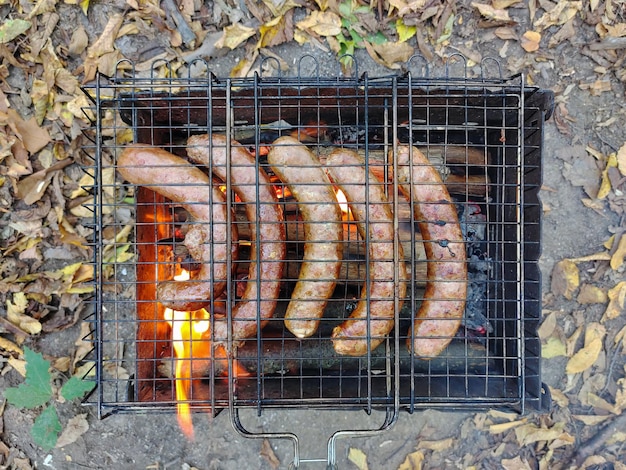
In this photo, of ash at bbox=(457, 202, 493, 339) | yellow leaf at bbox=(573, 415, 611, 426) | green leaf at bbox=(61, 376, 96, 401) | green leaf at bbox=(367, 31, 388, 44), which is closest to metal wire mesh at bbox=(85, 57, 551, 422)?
ash at bbox=(457, 202, 493, 339)

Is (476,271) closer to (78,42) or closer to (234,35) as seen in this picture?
(234,35)

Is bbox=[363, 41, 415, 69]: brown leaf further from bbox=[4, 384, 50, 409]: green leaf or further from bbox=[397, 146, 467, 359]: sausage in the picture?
bbox=[4, 384, 50, 409]: green leaf

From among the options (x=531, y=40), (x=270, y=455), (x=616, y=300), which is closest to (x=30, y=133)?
(x=270, y=455)

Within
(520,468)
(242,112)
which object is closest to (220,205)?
(242,112)

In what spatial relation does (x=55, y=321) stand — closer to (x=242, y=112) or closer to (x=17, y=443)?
(x=17, y=443)

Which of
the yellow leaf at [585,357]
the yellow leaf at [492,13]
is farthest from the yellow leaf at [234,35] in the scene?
the yellow leaf at [585,357]

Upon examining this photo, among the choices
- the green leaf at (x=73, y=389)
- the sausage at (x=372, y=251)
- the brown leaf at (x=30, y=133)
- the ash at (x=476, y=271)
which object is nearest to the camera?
the sausage at (x=372, y=251)

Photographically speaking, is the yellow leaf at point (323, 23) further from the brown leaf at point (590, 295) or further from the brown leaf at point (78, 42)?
the brown leaf at point (590, 295)
